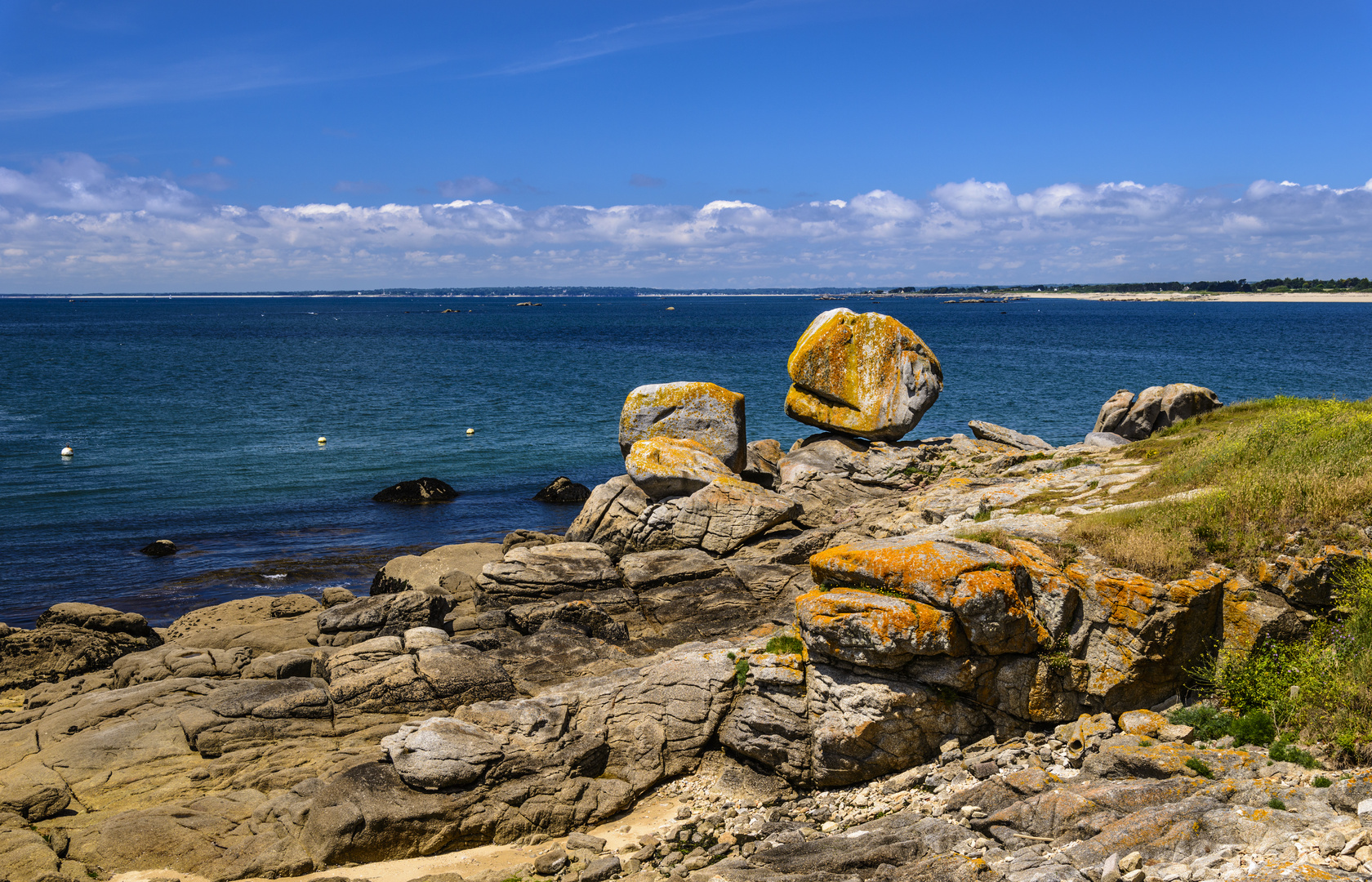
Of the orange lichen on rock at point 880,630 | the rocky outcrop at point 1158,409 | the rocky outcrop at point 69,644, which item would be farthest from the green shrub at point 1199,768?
the rocky outcrop at point 69,644

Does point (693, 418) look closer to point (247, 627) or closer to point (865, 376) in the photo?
point (865, 376)

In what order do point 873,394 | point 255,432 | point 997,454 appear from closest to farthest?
point 997,454
point 873,394
point 255,432

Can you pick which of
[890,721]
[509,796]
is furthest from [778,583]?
[509,796]

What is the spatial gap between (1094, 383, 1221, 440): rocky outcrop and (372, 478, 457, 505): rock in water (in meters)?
25.8

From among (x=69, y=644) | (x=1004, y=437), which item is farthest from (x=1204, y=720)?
(x=69, y=644)

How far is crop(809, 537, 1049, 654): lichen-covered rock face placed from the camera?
38.0ft

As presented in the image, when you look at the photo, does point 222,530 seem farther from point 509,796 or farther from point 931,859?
point 931,859

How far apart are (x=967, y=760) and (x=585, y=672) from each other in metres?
7.28

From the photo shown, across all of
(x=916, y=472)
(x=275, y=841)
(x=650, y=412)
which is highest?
(x=650, y=412)

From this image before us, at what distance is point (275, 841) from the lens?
11.6m

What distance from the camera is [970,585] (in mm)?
11617

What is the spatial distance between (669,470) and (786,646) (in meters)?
9.64

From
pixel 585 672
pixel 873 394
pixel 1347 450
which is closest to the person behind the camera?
pixel 1347 450

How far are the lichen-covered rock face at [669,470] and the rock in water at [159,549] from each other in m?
15.9
